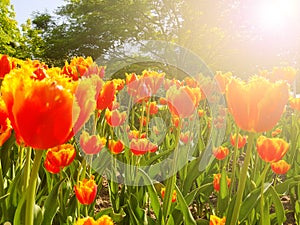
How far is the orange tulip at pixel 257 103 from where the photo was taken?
1.00m

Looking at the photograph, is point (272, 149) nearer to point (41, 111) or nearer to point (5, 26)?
point (41, 111)

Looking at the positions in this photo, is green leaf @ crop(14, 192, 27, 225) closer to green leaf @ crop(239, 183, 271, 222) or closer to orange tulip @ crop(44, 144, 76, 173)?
orange tulip @ crop(44, 144, 76, 173)

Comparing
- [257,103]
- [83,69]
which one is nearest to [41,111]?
[257,103]

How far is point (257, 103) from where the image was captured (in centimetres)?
102

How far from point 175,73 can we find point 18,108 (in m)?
24.4

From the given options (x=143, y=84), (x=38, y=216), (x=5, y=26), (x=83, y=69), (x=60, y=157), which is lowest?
(x=38, y=216)

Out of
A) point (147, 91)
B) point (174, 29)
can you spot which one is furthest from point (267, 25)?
point (147, 91)

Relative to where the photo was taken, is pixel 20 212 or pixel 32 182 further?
Result: pixel 20 212

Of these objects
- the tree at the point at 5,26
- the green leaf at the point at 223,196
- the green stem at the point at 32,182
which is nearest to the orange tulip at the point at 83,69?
the green leaf at the point at 223,196

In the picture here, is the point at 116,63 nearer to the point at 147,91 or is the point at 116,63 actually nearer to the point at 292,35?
the point at 292,35

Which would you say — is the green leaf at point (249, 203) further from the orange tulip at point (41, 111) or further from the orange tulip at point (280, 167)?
the orange tulip at point (41, 111)

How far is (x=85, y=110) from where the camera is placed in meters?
0.75

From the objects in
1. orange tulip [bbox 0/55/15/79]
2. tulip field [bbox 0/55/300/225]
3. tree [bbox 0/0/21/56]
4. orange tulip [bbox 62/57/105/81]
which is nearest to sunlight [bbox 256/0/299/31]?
tree [bbox 0/0/21/56]

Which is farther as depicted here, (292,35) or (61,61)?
(61,61)
